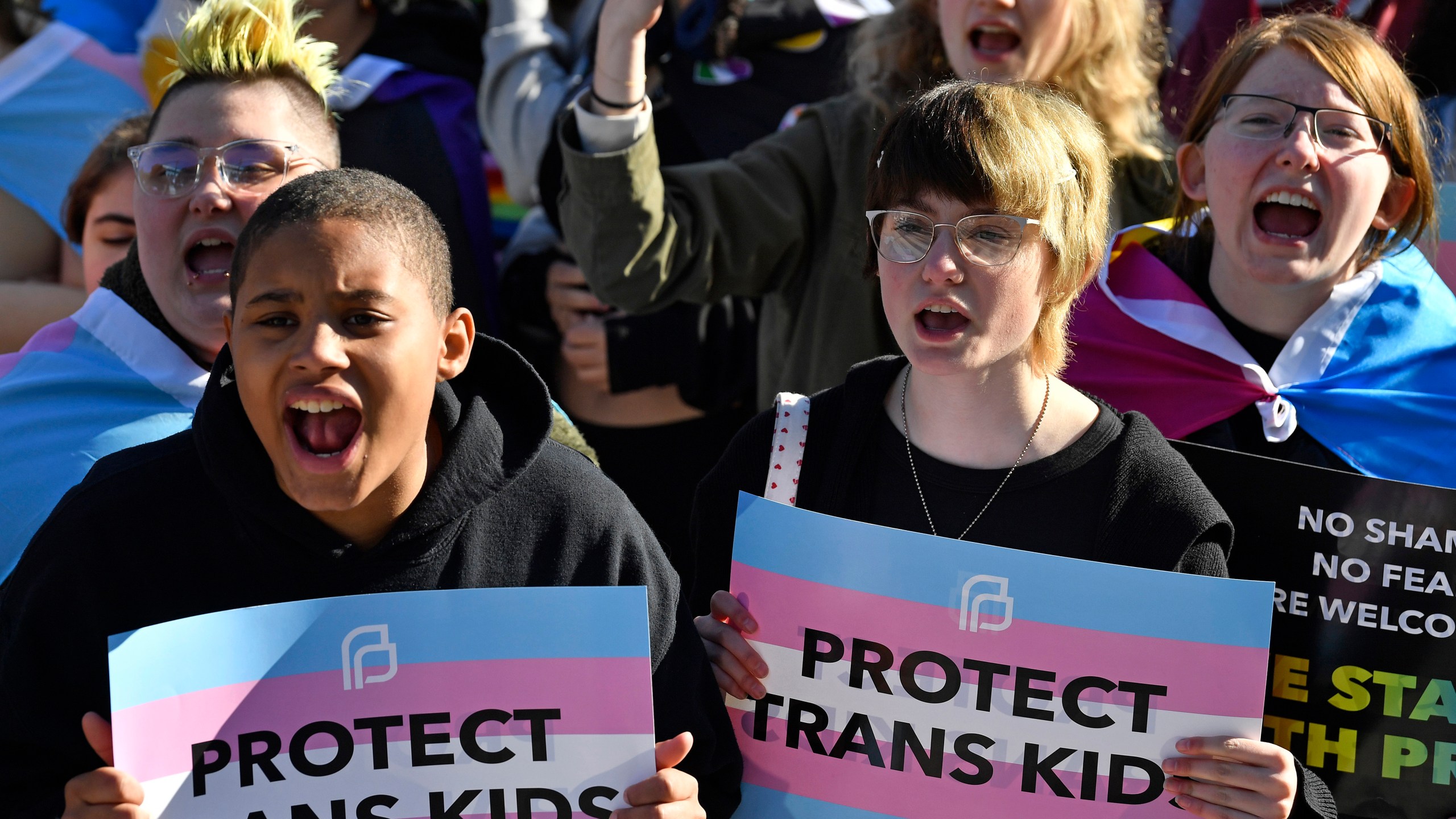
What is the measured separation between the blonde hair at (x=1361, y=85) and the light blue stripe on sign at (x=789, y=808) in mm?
1527

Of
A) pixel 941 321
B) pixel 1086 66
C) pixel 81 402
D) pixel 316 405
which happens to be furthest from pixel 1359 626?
pixel 81 402

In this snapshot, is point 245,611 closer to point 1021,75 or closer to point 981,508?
point 981,508

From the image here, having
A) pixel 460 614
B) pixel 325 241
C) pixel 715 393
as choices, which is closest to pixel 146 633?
pixel 460 614

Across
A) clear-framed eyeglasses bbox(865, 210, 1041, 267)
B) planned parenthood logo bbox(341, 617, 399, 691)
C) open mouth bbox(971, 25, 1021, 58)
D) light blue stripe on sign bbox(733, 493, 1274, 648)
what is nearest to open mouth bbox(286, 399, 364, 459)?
planned parenthood logo bbox(341, 617, 399, 691)

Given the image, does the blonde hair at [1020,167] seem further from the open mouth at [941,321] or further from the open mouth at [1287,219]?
the open mouth at [1287,219]

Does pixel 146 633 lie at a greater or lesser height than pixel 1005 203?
lesser

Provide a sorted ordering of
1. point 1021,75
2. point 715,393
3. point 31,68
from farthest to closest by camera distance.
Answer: point 31,68 → point 715,393 → point 1021,75

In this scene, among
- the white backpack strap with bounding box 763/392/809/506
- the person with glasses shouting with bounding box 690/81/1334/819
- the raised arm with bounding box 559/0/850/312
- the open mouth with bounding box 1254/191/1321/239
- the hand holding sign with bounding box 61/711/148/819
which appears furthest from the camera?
the raised arm with bounding box 559/0/850/312

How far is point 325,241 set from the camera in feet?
6.58

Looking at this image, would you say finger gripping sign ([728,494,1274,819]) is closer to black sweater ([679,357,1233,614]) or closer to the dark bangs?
black sweater ([679,357,1233,614])

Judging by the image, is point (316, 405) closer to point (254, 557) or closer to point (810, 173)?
point (254, 557)

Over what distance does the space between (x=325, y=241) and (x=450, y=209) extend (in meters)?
2.09

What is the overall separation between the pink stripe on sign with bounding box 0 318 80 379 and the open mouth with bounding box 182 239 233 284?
1.08ft

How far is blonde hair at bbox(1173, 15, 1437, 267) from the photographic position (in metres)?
2.73
